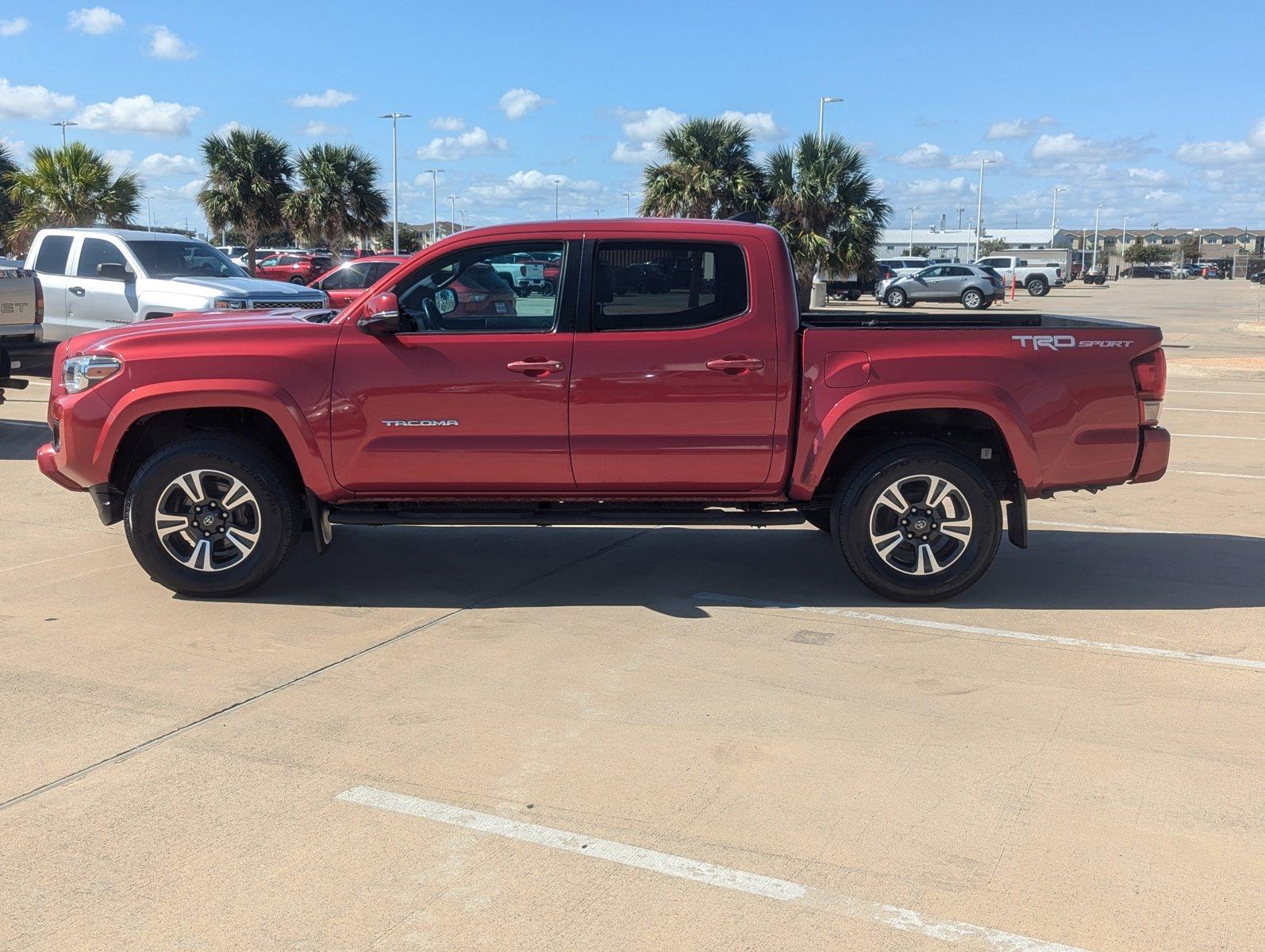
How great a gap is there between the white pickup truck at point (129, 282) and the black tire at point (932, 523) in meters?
9.71

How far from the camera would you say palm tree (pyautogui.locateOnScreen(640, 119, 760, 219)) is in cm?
3288

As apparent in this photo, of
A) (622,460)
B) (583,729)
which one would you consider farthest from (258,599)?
(583,729)

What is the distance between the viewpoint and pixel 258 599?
20.8 ft

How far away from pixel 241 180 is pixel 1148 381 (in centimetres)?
3942

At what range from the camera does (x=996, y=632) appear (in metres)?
5.88

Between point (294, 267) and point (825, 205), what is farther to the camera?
point (294, 267)

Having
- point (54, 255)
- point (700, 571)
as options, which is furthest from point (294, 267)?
point (700, 571)

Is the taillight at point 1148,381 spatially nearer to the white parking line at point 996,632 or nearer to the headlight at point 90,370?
the white parking line at point 996,632

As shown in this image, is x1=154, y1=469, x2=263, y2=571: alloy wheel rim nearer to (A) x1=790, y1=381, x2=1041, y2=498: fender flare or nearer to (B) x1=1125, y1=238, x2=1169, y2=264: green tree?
(A) x1=790, y1=381, x2=1041, y2=498: fender flare

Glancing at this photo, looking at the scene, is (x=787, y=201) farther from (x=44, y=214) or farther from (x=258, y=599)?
(x=258, y=599)

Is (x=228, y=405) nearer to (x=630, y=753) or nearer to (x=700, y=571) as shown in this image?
(x=700, y=571)

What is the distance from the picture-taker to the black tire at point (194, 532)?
612 centimetres

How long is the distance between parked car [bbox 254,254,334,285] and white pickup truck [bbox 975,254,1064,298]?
95.2 ft

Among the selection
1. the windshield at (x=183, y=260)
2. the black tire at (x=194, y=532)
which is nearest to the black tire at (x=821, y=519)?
the black tire at (x=194, y=532)
